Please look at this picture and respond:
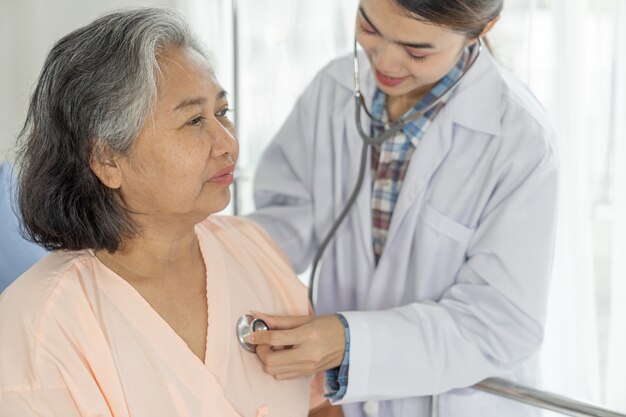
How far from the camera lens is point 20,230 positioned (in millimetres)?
1510

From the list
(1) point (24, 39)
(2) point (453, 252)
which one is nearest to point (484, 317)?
(2) point (453, 252)

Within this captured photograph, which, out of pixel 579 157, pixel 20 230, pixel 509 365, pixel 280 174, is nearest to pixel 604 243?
pixel 579 157

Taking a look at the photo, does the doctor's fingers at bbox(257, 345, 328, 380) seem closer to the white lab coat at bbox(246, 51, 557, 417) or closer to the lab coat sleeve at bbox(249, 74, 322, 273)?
the white lab coat at bbox(246, 51, 557, 417)

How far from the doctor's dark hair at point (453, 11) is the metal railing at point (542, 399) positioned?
2.33 feet

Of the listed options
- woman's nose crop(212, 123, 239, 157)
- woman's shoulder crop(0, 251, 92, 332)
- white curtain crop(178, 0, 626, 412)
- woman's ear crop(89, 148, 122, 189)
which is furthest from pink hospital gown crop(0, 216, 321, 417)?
white curtain crop(178, 0, 626, 412)

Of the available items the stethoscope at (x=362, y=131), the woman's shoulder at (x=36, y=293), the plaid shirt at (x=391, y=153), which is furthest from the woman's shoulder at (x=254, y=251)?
the woman's shoulder at (x=36, y=293)

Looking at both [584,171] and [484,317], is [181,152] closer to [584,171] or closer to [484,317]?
[484,317]

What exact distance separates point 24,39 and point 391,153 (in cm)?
85

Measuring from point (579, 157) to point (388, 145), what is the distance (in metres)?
0.71

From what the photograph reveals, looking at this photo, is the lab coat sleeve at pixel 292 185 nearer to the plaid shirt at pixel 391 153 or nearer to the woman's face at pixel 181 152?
the plaid shirt at pixel 391 153

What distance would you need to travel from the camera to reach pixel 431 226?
68.5 inches

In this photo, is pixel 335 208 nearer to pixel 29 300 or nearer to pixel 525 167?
pixel 525 167

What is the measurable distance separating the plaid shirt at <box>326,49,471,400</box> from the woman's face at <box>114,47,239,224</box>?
456mm

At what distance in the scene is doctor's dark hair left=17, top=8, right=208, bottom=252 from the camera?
137 cm
